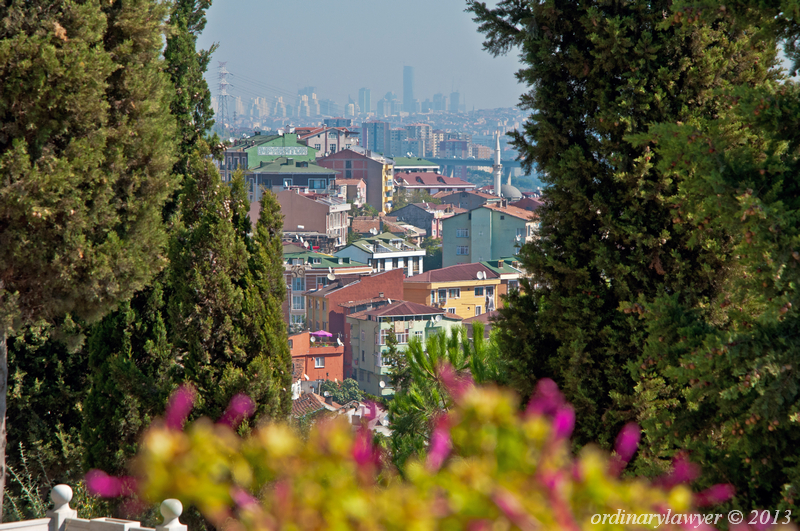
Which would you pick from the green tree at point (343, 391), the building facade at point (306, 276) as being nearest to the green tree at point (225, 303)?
the green tree at point (343, 391)

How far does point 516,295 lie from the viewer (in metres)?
5.36

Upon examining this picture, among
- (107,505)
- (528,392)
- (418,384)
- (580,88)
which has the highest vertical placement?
(580,88)

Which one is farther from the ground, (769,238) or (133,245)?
(769,238)

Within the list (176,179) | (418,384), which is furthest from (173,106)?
(418,384)

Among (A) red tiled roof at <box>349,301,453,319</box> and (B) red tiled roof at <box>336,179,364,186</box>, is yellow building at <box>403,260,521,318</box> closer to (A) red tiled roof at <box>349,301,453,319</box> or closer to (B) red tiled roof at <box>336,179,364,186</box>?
(A) red tiled roof at <box>349,301,453,319</box>

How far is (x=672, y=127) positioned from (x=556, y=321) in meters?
1.83

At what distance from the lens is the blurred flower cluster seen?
106 centimetres

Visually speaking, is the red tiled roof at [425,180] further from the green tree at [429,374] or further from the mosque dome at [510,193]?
the green tree at [429,374]

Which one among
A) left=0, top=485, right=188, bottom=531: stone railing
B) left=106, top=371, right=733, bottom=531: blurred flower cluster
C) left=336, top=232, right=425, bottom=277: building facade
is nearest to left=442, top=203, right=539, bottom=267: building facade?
left=336, top=232, right=425, bottom=277: building facade

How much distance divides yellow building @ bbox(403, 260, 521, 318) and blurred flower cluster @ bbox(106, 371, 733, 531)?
46333mm

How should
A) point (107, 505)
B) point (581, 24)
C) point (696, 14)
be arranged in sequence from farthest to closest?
point (107, 505), point (581, 24), point (696, 14)

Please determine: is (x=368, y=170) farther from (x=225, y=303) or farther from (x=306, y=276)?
(x=225, y=303)

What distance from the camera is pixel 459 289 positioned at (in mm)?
48688

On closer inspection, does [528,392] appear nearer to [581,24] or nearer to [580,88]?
[580,88]
